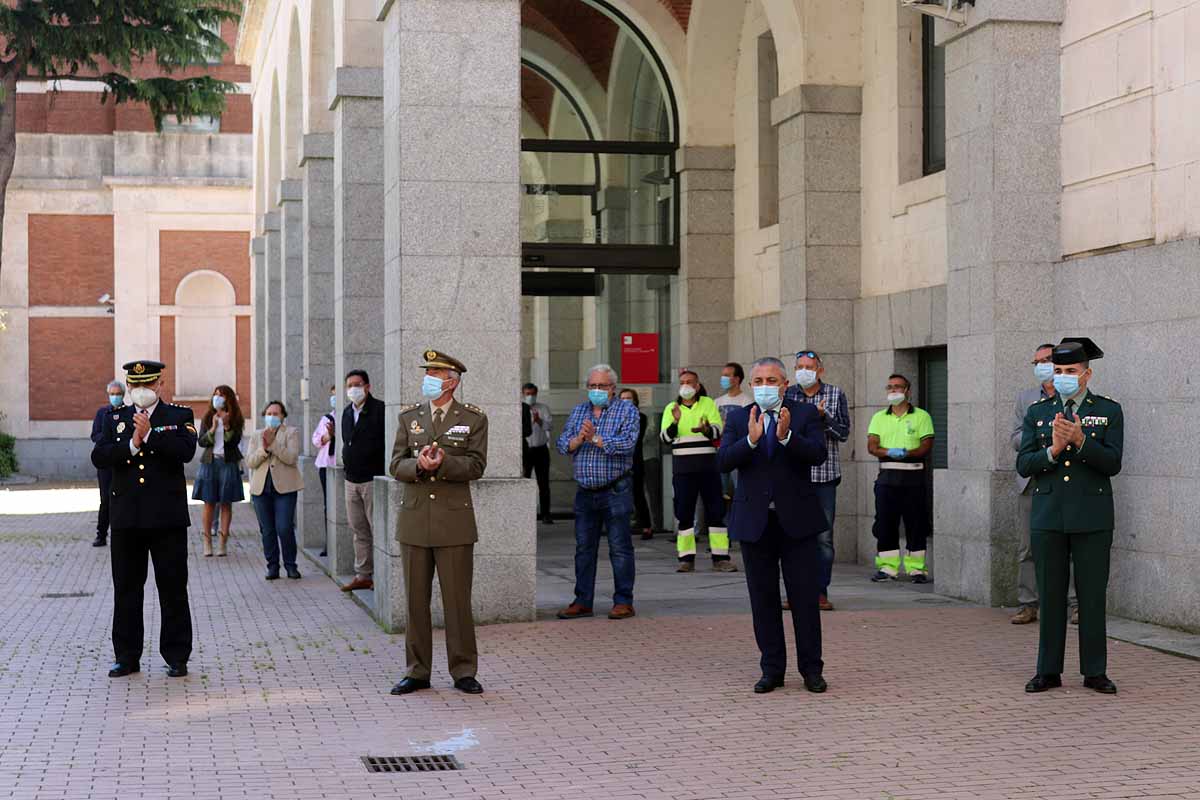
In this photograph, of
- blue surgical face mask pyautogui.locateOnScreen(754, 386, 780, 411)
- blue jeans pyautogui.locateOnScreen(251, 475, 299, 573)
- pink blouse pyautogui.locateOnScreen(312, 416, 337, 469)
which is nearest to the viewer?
blue surgical face mask pyautogui.locateOnScreen(754, 386, 780, 411)

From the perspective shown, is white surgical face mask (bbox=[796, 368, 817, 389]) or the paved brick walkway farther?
white surgical face mask (bbox=[796, 368, 817, 389])

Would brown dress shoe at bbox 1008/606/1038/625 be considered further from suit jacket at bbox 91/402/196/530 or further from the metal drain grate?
suit jacket at bbox 91/402/196/530

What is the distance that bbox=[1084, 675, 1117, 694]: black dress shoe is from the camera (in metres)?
9.02

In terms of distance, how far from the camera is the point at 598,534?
12.5 metres

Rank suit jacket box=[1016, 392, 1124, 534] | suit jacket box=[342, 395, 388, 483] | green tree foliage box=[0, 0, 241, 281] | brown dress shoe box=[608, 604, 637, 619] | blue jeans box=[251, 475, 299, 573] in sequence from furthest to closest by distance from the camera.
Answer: green tree foliage box=[0, 0, 241, 281]
blue jeans box=[251, 475, 299, 573]
suit jacket box=[342, 395, 388, 483]
brown dress shoe box=[608, 604, 637, 619]
suit jacket box=[1016, 392, 1124, 534]

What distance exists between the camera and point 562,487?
75.0 feet

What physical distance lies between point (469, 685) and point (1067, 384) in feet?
12.2

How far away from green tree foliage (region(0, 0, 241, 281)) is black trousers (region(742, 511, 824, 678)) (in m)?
27.9

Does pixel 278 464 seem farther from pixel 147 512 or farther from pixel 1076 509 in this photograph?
pixel 1076 509

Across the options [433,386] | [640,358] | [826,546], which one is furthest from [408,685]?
[640,358]

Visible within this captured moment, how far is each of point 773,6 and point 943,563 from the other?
22.3 feet

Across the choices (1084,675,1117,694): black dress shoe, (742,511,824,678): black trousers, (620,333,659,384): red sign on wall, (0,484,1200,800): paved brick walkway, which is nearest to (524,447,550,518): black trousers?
(620,333,659,384): red sign on wall

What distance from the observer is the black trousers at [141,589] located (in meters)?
10.2

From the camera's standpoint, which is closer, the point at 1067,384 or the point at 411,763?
the point at 411,763
